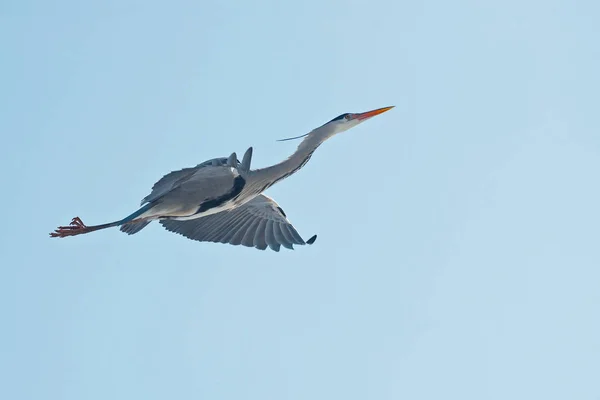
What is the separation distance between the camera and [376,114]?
9539 millimetres

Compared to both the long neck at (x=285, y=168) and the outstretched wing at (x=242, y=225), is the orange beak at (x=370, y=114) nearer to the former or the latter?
the long neck at (x=285, y=168)

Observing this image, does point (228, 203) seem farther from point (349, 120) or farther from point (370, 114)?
point (370, 114)

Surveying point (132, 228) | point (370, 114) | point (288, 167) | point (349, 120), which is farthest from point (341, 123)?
point (132, 228)

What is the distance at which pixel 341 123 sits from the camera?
9.14m

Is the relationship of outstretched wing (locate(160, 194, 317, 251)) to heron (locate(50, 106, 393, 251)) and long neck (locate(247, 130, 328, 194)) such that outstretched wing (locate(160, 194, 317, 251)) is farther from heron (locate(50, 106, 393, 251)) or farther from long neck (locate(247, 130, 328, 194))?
long neck (locate(247, 130, 328, 194))

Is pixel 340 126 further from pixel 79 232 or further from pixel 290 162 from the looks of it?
pixel 79 232

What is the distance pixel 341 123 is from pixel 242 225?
1402 mm

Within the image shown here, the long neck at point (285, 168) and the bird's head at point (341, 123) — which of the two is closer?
the long neck at point (285, 168)

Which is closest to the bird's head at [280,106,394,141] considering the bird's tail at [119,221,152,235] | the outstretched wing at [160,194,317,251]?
the outstretched wing at [160,194,317,251]

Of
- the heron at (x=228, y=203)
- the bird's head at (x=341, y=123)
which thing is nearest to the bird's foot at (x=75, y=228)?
the heron at (x=228, y=203)

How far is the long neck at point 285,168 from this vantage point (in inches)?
332

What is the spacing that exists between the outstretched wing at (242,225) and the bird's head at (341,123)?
94 centimetres

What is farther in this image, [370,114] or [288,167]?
[370,114]

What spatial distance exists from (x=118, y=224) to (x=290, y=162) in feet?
5.65
